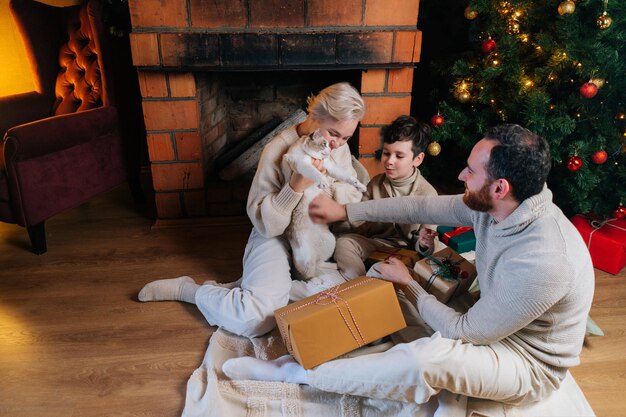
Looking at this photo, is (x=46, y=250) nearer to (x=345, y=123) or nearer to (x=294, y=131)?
(x=294, y=131)

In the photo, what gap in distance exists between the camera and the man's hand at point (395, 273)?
4.81ft

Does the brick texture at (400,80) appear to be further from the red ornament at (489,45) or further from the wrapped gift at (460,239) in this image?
the wrapped gift at (460,239)

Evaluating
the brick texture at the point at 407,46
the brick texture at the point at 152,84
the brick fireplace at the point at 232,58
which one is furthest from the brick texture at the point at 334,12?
the brick texture at the point at 152,84

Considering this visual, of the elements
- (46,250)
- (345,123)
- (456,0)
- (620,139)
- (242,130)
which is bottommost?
(46,250)

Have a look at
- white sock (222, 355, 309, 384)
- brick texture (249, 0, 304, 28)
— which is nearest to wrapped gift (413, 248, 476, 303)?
white sock (222, 355, 309, 384)

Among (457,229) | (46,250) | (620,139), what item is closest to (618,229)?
(620,139)

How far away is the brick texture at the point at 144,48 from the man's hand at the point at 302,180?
3.27ft

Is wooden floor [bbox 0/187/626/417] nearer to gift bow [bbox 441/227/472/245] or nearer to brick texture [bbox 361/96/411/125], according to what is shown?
gift bow [bbox 441/227/472/245]

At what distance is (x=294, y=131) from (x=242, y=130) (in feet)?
3.75

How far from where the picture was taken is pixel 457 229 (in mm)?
2135

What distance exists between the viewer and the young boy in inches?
70.9

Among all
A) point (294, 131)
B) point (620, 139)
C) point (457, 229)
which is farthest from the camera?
point (457, 229)

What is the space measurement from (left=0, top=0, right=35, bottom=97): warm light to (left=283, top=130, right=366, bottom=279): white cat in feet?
7.22

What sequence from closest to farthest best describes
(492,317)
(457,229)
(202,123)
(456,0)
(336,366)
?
(492,317) < (336,366) < (457,229) < (202,123) < (456,0)
